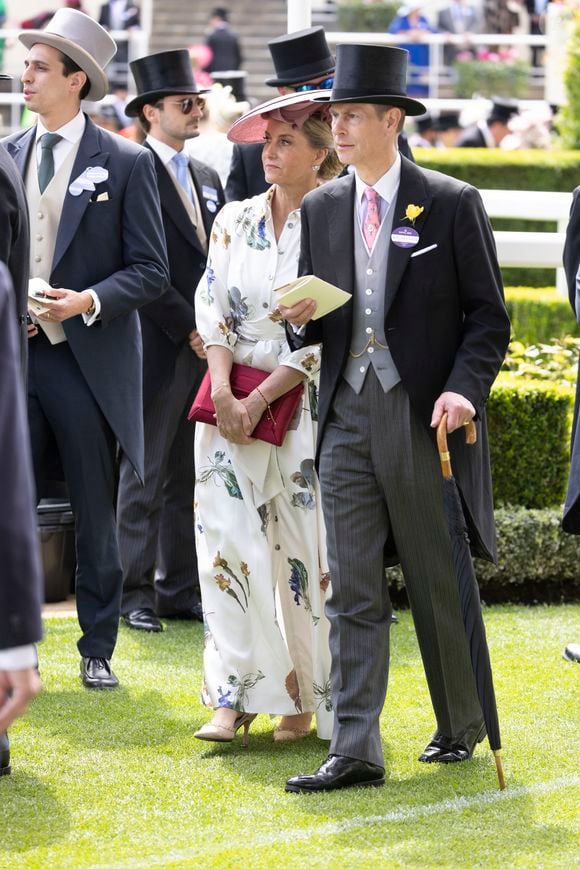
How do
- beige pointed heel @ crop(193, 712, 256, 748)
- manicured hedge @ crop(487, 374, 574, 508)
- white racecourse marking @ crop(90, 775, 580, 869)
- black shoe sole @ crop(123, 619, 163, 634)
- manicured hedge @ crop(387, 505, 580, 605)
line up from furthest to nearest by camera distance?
1. manicured hedge @ crop(487, 374, 574, 508)
2. manicured hedge @ crop(387, 505, 580, 605)
3. black shoe sole @ crop(123, 619, 163, 634)
4. beige pointed heel @ crop(193, 712, 256, 748)
5. white racecourse marking @ crop(90, 775, 580, 869)

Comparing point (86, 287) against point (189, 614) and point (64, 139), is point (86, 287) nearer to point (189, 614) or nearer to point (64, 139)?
point (64, 139)

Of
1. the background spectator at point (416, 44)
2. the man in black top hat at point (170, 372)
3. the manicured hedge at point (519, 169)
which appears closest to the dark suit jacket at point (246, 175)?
the man in black top hat at point (170, 372)

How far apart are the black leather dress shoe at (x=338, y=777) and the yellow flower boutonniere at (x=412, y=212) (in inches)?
61.0

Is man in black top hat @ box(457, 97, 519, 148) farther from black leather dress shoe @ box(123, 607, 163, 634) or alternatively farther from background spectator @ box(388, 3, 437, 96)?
black leather dress shoe @ box(123, 607, 163, 634)

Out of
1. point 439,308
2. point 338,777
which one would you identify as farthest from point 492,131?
point 338,777

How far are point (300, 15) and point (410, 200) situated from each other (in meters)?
3.78

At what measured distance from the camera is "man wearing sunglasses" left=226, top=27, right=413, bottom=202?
6938 mm

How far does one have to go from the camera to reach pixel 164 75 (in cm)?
711

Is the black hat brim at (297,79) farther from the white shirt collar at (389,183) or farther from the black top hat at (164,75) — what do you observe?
the white shirt collar at (389,183)

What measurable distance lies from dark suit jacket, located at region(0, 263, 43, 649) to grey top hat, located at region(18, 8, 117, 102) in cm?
354

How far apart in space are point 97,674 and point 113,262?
151 cm

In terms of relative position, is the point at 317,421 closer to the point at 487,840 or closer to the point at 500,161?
the point at 487,840

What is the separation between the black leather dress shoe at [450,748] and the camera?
15.8 ft

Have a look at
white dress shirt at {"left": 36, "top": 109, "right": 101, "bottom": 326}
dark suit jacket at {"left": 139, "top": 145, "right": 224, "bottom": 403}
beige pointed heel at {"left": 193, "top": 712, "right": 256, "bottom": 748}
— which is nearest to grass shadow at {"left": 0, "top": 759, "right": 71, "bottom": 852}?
beige pointed heel at {"left": 193, "top": 712, "right": 256, "bottom": 748}
